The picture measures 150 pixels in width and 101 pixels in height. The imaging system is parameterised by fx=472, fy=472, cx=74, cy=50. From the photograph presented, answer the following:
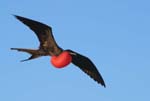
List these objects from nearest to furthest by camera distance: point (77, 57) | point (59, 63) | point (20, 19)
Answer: point (59, 63) < point (20, 19) < point (77, 57)

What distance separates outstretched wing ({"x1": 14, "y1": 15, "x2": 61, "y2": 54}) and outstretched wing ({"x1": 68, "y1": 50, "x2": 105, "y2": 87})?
132 inches

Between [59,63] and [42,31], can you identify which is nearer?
[59,63]

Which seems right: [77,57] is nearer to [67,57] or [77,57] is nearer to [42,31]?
[42,31]

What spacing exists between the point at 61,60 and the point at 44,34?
321 cm

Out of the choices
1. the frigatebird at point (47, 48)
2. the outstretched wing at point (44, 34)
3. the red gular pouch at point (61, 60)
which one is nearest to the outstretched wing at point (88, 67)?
the frigatebird at point (47, 48)

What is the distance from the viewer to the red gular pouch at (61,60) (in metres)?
20.4

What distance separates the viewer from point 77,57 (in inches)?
1043

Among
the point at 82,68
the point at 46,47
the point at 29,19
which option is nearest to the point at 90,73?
the point at 82,68

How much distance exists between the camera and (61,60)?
20.8 metres

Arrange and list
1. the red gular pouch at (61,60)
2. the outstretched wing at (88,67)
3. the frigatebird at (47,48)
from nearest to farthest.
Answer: the red gular pouch at (61,60)
the frigatebird at (47,48)
the outstretched wing at (88,67)

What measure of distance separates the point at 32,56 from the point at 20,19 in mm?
2126

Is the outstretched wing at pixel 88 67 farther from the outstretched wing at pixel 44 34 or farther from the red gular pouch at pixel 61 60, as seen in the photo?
the red gular pouch at pixel 61 60

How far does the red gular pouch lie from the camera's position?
20.4 m

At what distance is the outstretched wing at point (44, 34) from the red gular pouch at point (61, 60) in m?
0.92
